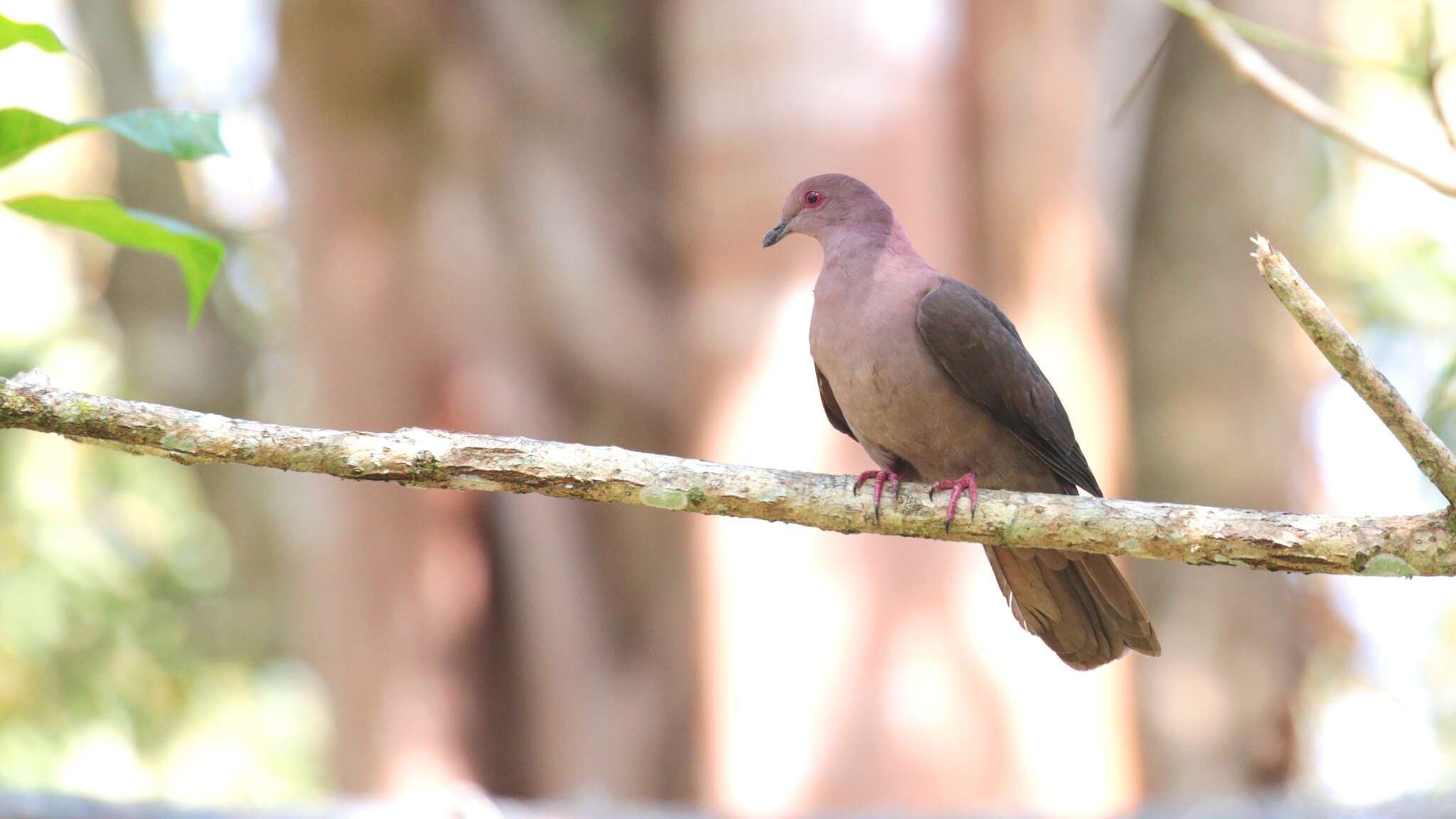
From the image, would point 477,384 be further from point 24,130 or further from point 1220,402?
point 24,130

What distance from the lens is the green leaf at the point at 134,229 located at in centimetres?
261

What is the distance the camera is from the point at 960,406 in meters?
3.71

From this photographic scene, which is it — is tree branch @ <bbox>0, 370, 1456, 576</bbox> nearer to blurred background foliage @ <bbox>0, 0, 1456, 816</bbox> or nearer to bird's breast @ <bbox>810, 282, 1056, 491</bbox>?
bird's breast @ <bbox>810, 282, 1056, 491</bbox>

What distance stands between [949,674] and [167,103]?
8.00m

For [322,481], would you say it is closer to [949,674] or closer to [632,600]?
[632,600]

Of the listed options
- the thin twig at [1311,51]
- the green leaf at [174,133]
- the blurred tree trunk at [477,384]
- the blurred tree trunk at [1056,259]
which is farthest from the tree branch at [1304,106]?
the blurred tree trunk at [477,384]

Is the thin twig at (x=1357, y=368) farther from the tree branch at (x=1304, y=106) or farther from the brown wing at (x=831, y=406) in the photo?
the brown wing at (x=831, y=406)

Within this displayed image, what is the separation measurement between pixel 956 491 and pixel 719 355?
4.30m

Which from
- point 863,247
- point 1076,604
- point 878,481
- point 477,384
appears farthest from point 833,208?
point 477,384

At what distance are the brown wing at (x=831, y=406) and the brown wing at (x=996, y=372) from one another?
40cm

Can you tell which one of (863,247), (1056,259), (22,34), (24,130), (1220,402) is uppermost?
(1220,402)

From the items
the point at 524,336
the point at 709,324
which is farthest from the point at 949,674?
the point at 524,336

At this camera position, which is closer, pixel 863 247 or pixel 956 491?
pixel 956 491

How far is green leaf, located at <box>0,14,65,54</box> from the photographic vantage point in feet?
8.34
